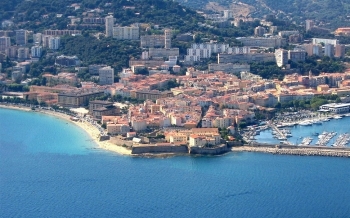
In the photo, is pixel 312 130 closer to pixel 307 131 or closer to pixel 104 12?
pixel 307 131

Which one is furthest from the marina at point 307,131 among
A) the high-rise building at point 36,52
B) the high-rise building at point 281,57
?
the high-rise building at point 36,52

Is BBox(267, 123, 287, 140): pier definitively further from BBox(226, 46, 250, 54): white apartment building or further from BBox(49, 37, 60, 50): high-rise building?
BBox(49, 37, 60, 50): high-rise building

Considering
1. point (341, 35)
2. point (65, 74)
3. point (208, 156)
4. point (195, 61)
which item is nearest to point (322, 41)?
point (341, 35)

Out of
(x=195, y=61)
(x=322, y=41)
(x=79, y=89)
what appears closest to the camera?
(x=79, y=89)

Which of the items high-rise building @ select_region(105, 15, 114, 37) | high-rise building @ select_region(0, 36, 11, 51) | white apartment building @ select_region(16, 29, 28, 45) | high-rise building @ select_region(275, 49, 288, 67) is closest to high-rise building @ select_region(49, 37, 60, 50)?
white apartment building @ select_region(16, 29, 28, 45)

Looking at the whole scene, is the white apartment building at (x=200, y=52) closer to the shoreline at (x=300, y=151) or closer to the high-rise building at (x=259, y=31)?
the high-rise building at (x=259, y=31)

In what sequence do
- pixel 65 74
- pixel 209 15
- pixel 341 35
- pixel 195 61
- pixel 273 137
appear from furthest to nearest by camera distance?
pixel 209 15
pixel 341 35
pixel 195 61
pixel 65 74
pixel 273 137

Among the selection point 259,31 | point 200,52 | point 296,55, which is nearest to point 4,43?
point 200,52

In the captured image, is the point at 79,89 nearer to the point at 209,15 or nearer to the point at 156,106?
the point at 156,106
